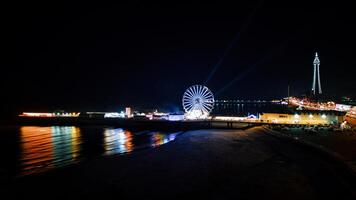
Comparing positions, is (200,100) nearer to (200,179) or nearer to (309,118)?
(309,118)

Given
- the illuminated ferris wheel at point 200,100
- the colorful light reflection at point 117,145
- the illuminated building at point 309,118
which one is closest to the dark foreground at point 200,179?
the colorful light reflection at point 117,145

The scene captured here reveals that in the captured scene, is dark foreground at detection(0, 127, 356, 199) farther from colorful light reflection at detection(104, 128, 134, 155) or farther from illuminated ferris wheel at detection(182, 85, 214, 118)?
illuminated ferris wheel at detection(182, 85, 214, 118)

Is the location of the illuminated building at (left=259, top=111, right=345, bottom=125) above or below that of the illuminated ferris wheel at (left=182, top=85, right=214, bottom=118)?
below

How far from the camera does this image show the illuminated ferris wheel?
179 ft

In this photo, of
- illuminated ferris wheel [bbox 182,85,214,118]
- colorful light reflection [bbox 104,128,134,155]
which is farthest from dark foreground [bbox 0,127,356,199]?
illuminated ferris wheel [bbox 182,85,214,118]

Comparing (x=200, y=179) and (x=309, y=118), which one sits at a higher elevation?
(x=309, y=118)

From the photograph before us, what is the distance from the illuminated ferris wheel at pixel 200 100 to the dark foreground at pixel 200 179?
37693 millimetres

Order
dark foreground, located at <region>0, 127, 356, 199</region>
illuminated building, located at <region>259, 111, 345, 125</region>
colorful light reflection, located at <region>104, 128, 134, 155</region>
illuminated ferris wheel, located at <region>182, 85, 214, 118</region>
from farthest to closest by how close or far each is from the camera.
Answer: illuminated ferris wheel, located at <region>182, 85, 214, 118</region> → illuminated building, located at <region>259, 111, 345, 125</region> → colorful light reflection, located at <region>104, 128, 134, 155</region> → dark foreground, located at <region>0, 127, 356, 199</region>

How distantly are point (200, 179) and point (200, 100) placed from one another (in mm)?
43151

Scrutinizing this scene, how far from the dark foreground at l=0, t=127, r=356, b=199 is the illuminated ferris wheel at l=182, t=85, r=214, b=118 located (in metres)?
37.7

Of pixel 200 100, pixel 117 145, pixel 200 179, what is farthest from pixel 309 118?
pixel 200 179

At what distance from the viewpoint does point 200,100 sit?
179ft

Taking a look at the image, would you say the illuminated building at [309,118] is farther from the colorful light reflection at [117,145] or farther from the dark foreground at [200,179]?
the dark foreground at [200,179]

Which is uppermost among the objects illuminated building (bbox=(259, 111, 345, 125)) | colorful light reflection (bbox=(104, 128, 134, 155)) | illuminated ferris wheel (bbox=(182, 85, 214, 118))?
illuminated ferris wheel (bbox=(182, 85, 214, 118))
